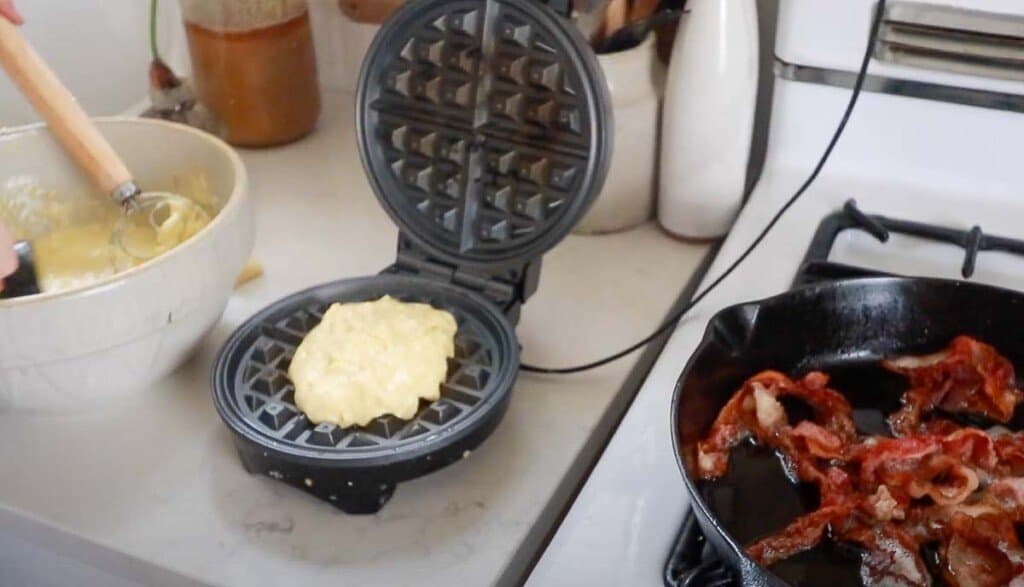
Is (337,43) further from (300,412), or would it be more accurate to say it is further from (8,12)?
(300,412)

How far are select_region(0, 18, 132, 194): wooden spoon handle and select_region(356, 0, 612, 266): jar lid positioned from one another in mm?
203

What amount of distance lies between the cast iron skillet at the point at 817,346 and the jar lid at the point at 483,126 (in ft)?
0.52

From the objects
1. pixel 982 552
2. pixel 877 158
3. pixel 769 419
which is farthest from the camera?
pixel 877 158

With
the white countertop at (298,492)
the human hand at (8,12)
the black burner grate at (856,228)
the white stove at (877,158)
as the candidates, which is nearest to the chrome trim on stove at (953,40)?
the white stove at (877,158)

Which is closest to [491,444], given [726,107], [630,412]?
[630,412]

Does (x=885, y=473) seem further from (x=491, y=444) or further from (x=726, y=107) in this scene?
(x=726, y=107)

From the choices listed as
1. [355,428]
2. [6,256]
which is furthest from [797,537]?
[6,256]

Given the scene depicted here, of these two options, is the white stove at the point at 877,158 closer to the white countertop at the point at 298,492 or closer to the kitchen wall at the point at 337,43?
the white countertop at the point at 298,492

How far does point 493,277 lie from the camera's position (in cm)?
87

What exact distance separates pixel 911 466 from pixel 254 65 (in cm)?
78

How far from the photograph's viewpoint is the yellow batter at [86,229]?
2.91 feet

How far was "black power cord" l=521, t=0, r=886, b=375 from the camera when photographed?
2.82 feet

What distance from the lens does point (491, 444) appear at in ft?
2.61

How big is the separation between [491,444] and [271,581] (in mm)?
189
